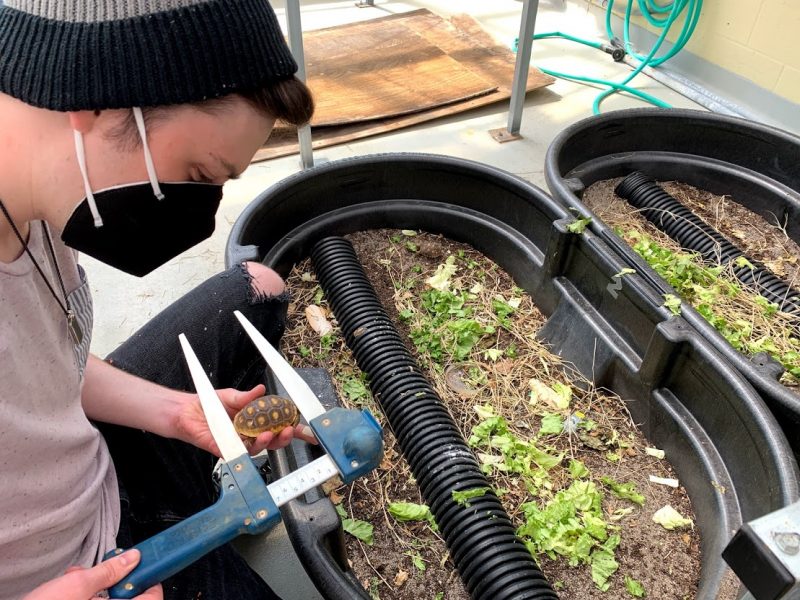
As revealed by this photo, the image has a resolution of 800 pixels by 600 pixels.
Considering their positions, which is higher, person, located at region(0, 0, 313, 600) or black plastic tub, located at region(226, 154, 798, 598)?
person, located at region(0, 0, 313, 600)

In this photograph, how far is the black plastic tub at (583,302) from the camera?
53.3 inches

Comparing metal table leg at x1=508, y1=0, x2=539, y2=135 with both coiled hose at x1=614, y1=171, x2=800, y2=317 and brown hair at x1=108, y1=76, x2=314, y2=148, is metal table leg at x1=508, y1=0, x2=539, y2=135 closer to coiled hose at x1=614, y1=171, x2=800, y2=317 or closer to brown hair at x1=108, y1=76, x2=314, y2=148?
coiled hose at x1=614, y1=171, x2=800, y2=317

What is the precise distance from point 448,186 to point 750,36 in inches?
78.6

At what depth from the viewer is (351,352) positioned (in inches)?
74.5

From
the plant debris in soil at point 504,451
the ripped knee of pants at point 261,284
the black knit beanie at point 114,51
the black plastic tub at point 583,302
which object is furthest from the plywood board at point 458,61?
the black knit beanie at point 114,51

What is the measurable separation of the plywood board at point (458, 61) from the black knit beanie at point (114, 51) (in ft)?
6.57

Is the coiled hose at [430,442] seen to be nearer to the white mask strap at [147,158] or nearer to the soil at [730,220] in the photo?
the white mask strap at [147,158]

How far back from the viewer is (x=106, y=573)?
31.1 inches

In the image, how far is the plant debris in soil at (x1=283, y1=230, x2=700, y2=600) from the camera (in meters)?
1.40

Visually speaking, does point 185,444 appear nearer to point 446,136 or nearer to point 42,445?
point 42,445

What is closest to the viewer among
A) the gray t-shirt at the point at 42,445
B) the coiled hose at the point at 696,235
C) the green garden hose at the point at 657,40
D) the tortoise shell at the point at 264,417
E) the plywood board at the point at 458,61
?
the gray t-shirt at the point at 42,445

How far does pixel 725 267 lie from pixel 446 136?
4.50 ft

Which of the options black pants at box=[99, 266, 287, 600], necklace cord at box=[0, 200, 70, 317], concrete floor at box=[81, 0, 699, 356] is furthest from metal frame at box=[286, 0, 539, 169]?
necklace cord at box=[0, 200, 70, 317]

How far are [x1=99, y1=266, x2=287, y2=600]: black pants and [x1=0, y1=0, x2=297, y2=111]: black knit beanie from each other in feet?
1.95
